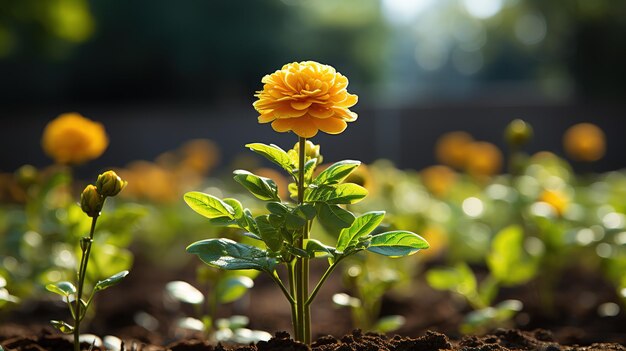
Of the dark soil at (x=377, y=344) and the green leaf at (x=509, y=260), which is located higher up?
the green leaf at (x=509, y=260)

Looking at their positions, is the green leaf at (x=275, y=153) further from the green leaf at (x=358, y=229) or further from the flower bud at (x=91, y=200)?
the flower bud at (x=91, y=200)

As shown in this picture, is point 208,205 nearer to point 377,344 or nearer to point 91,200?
point 91,200

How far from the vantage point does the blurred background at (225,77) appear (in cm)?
922

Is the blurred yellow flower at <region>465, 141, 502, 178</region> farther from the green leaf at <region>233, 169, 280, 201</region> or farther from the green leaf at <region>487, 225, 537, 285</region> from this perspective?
the green leaf at <region>233, 169, 280, 201</region>

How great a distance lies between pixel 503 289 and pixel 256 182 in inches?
82.6

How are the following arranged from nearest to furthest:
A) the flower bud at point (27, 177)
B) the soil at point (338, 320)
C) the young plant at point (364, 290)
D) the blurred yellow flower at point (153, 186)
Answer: the soil at point (338, 320)
the young plant at point (364, 290)
the flower bud at point (27, 177)
the blurred yellow flower at point (153, 186)

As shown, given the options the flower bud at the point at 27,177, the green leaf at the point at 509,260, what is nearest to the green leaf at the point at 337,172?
the green leaf at the point at 509,260

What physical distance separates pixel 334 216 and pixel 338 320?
1453mm

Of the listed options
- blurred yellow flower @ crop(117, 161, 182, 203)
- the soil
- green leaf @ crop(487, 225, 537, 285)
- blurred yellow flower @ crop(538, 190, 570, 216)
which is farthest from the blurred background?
green leaf @ crop(487, 225, 537, 285)

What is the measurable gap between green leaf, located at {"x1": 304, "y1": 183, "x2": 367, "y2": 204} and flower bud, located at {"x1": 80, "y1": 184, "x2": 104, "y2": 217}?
0.36 m

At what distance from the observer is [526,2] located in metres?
11.8

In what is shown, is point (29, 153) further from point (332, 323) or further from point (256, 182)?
point (256, 182)

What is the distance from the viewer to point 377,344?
130cm

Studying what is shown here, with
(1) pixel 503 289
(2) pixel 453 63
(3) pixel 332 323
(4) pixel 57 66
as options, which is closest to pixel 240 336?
(3) pixel 332 323
